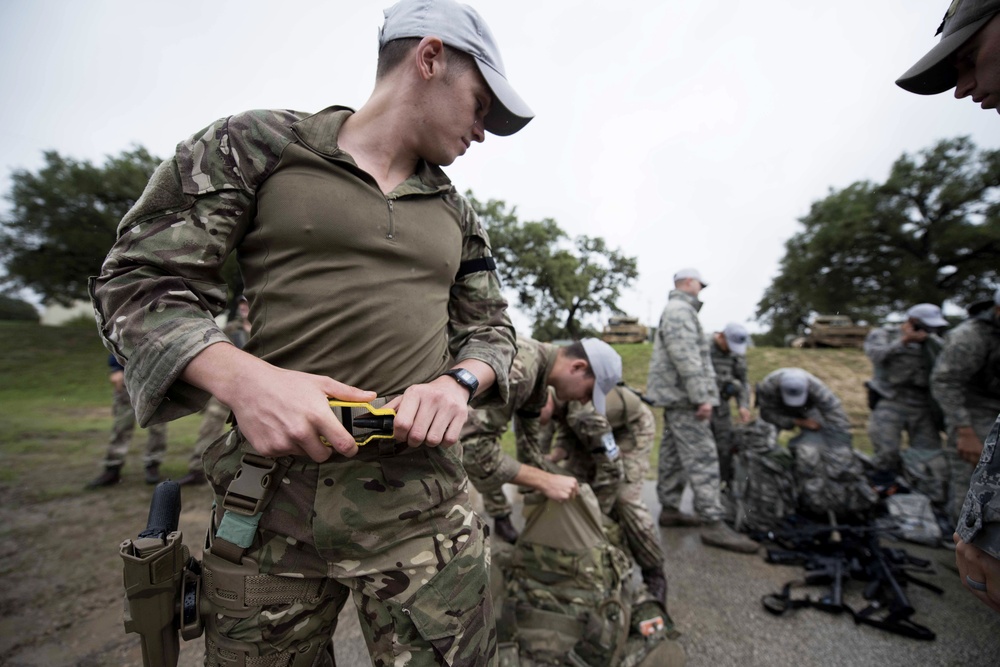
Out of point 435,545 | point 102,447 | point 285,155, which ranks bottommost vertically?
point 102,447

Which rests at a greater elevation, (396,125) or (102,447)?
(396,125)

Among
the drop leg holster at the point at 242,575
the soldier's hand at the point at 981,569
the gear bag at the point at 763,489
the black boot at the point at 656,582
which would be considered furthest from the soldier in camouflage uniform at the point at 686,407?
the drop leg holster at the point at 242,575

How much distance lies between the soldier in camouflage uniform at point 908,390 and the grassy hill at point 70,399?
2189 mm

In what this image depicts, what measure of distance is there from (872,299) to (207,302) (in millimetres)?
23505

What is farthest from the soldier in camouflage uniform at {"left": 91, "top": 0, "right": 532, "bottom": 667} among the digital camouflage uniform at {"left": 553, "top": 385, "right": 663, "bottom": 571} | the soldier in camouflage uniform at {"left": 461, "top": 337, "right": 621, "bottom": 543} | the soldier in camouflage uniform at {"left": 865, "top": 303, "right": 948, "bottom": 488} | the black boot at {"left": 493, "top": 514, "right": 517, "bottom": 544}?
the soldier in camouflage uniform at {"left": 865, "top": 303, "right": 948, "bottom": 488}

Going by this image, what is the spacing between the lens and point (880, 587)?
3004 millimetres

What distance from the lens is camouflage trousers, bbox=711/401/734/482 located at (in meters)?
5.00

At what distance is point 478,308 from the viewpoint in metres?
1.33

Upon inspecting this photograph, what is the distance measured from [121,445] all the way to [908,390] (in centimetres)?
811

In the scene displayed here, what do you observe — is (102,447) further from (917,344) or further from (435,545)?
(917,344)

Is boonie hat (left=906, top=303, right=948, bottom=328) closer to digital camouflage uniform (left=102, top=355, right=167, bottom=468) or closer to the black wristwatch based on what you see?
the black wristwatch

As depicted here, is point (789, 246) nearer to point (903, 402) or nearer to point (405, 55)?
point (903, 402)

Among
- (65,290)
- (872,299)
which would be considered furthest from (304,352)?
(872,299)

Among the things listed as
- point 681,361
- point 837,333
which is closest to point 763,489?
point 681,361
